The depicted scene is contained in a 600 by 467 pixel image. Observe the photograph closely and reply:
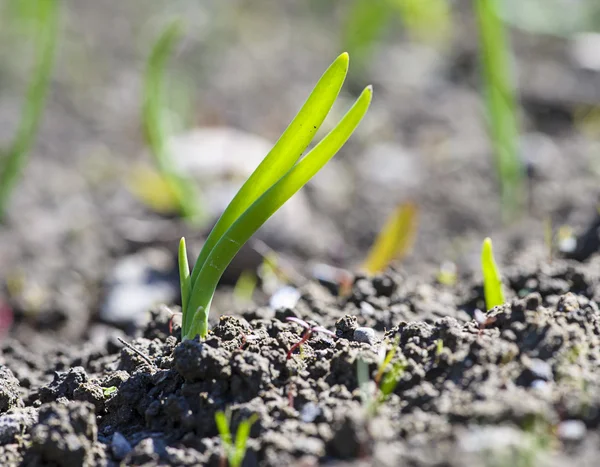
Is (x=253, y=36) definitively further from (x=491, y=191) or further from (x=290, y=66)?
(x=491, y=191)

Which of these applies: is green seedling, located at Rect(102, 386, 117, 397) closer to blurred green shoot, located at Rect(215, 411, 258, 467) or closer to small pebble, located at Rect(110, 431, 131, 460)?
small pebble, located at Rect(110, 431, 131, 460)

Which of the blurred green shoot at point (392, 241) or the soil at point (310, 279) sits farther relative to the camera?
the blurred green shoot at point (392, 241)

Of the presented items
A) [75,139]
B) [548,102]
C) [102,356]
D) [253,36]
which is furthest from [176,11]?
[102,356]

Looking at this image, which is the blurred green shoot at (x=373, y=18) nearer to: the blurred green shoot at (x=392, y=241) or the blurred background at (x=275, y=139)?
the blurred background at (x=275, y=139)

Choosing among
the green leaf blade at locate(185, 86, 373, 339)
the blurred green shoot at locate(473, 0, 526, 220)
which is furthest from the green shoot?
the blurred green shoot at locate(473, 0, 526, 220)

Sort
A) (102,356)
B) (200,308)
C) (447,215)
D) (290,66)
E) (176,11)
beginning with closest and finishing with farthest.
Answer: (200,308) → (102,356) → (447,215) → (290,66) → (176,11)

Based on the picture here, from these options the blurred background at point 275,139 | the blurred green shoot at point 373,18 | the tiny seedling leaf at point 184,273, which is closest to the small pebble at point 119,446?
the tiny seedling leaf at point 184,273

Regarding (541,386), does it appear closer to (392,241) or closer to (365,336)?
(365,336)
